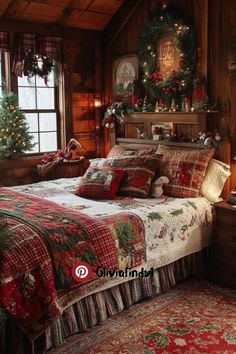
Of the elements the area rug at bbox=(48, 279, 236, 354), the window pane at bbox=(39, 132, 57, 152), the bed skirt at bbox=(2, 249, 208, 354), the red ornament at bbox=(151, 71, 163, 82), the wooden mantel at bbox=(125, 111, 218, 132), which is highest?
the red ornament at bbox=(151, 71, 163, 82)

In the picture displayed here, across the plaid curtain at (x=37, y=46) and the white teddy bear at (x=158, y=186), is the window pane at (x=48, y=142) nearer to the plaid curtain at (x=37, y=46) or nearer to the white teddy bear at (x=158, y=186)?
the plaid curtain at (x=37, y=46)

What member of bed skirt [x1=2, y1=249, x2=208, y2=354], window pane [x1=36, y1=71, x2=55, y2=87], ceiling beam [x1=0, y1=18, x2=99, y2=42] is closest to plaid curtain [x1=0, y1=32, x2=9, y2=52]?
ceiling beam [x1=0, y1=18, x2=99, y2=42]

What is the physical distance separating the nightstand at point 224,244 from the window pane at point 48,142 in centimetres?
261

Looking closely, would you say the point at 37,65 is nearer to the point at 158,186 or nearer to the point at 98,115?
the point at 98,115

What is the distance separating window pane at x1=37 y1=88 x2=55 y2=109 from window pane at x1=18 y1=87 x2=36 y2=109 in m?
0.08

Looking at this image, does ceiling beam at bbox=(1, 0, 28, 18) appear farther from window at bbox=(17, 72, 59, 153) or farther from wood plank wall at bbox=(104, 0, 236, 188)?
wood plank wall at bbox=(104, 0, 236, 188)

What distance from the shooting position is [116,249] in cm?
300

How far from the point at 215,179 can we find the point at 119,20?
2566 mm

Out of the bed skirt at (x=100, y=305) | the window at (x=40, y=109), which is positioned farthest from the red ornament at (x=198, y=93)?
the window at (x=40, y=109)

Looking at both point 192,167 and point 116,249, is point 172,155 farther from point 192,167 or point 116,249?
point 116,249

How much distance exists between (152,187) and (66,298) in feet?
5.17

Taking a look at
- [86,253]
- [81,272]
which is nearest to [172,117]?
[86,253]

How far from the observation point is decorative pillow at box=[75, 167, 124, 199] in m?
3.82

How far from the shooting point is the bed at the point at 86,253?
2.51m
